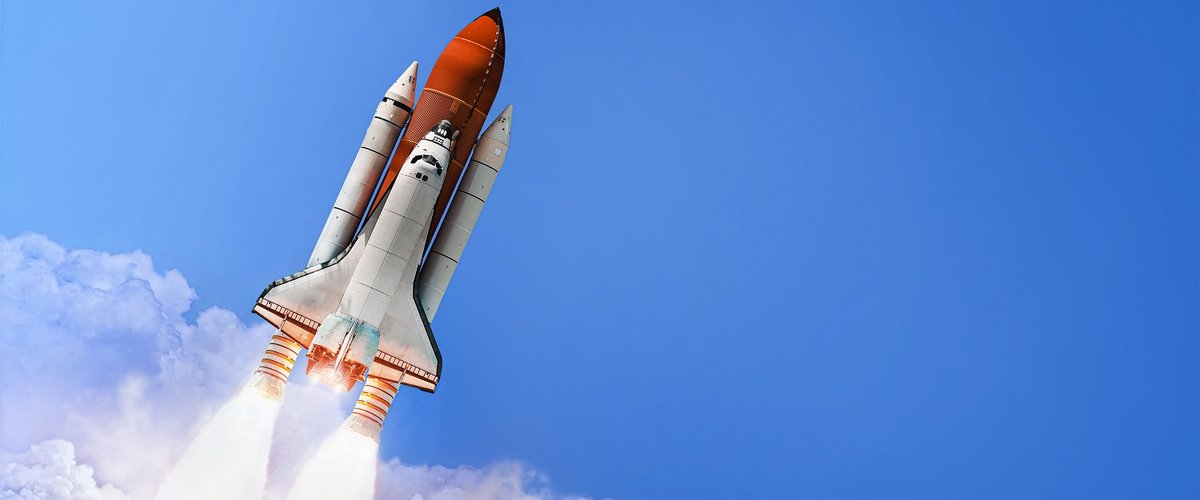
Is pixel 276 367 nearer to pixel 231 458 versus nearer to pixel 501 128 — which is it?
pixel 231 458

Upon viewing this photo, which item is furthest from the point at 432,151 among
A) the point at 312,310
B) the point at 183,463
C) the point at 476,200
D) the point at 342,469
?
the point at 183,463

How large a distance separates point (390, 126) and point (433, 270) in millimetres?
2903

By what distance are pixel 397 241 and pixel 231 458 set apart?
5201mm

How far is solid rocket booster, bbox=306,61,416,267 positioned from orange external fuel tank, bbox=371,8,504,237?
0.22 m

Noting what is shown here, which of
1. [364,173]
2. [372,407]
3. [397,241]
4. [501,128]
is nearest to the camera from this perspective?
[397,241]

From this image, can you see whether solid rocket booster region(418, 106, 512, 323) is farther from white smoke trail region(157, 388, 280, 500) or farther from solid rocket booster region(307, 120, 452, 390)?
white smoke trail region(157, 388, 280, 500)

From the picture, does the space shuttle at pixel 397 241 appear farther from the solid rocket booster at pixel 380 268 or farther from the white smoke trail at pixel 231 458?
the white smoke trail at pixel 231 458

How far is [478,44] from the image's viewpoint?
24.3 m

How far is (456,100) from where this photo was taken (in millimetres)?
23859

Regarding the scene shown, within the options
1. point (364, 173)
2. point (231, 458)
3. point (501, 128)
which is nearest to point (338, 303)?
point (364, 173)

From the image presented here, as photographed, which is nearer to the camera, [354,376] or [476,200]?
[354,376]

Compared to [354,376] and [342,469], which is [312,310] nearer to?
[354,376]

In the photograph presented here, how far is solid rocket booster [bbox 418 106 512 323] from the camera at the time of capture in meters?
23.8

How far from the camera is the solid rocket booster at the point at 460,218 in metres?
23.8
